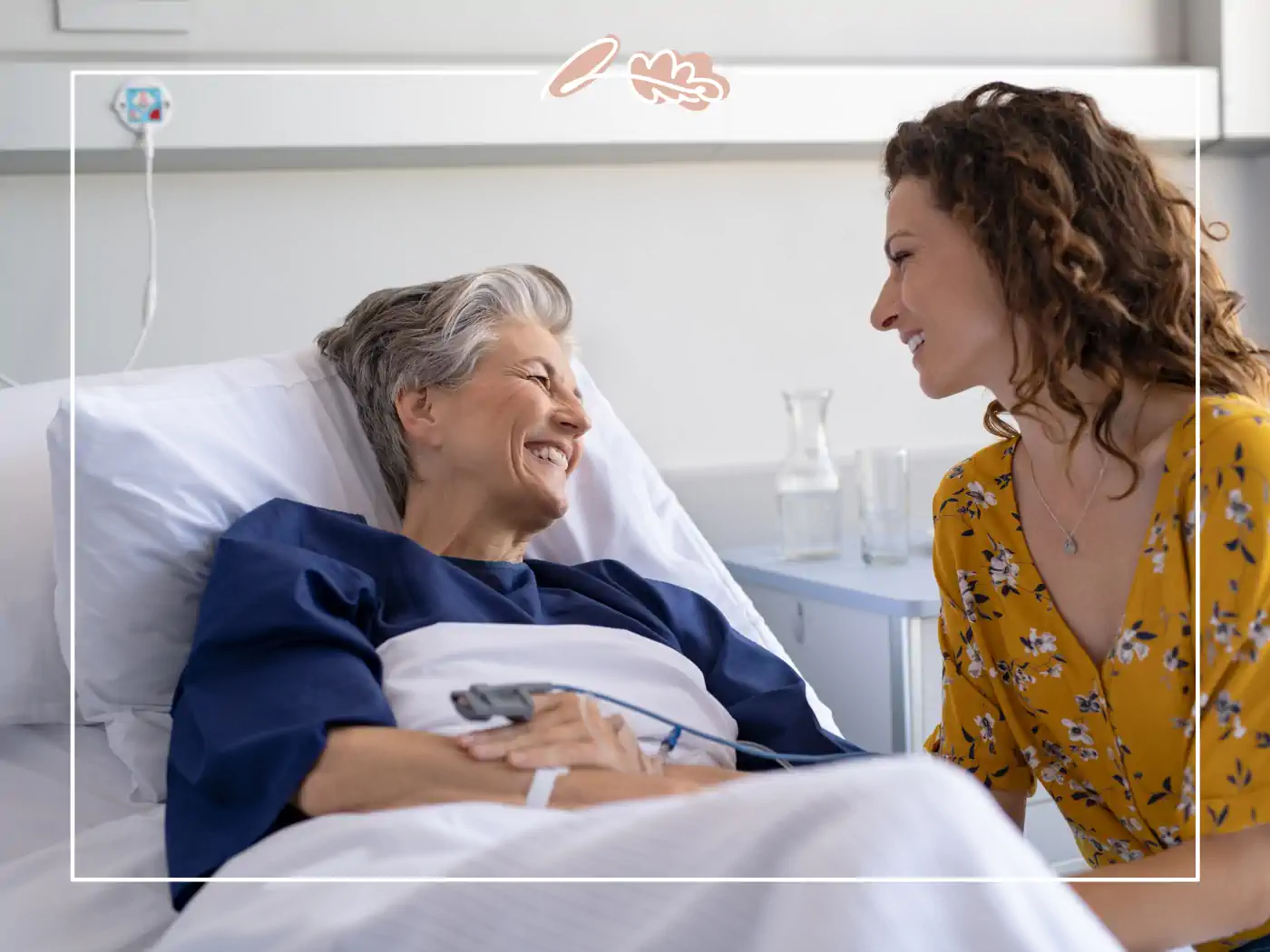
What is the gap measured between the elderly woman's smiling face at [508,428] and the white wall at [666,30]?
267 millimetres

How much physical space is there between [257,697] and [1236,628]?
63cm

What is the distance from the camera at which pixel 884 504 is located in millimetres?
1107

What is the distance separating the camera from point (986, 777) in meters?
0.99

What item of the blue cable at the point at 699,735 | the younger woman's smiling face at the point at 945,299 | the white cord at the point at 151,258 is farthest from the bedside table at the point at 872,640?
the white cord at the point at 151,258

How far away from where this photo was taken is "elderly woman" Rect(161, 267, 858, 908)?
87cm

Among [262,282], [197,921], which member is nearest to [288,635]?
[197,921]

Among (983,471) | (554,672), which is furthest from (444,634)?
(983,471)

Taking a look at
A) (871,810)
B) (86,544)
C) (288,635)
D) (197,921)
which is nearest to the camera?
(871,810)

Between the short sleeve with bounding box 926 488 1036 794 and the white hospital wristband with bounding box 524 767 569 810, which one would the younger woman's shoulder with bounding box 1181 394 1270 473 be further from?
the white hospital wristband with bounding box 524 767 569 810

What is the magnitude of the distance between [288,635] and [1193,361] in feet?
2.11

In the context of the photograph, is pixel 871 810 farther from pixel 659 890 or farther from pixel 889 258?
pixel 889 258

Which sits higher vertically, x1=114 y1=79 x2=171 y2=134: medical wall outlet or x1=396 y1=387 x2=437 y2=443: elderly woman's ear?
x1=114 y1=79 x2=171 y2=134: medical wall outlet

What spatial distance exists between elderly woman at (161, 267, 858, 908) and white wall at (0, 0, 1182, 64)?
8.7 inches

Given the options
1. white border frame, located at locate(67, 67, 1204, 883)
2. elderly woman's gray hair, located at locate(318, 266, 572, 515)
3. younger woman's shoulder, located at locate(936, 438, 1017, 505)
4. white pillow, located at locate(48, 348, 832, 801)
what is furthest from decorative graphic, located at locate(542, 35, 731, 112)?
younger woman's shoulder, located at locate(936, 438, 1017, 505)
